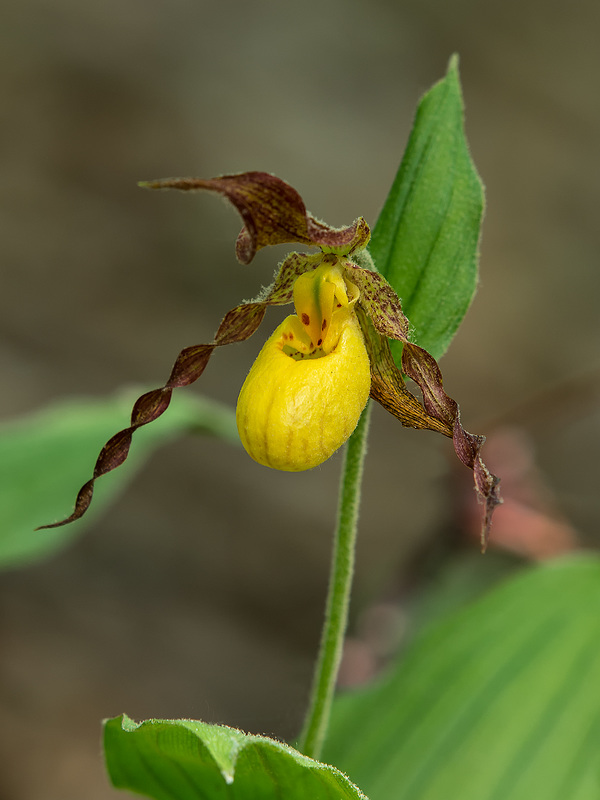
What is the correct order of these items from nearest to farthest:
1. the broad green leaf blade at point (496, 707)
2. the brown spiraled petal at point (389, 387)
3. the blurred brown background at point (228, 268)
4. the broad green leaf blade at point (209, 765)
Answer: the broad green leaf blade at point (209, 765)
the brown spiraled petal at point (389, 387)
the broad green leaf blade at point (496, 707)
the blurred brown background at point (228, 268)

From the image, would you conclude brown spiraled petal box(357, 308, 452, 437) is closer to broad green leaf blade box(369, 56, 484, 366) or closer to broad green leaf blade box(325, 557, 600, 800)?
broad green leaf blade box(369, 56, 484, 366)

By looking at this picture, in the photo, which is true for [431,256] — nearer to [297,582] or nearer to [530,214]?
[297,582]

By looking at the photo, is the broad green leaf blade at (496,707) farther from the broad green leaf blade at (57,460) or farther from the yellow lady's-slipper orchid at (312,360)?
the broad green leaf blade at (57,460)

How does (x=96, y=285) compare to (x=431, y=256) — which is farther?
(x=96, y=285)

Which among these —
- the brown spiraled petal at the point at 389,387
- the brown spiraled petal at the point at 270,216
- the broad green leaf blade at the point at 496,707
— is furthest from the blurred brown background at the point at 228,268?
the brown spiraled petal at the point at 270,216

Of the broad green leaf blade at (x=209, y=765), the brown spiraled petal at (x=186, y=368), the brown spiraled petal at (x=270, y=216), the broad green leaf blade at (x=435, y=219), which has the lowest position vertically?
the broad green leaf blade at (x=209, y=765)

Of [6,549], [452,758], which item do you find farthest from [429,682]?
[6,549]
